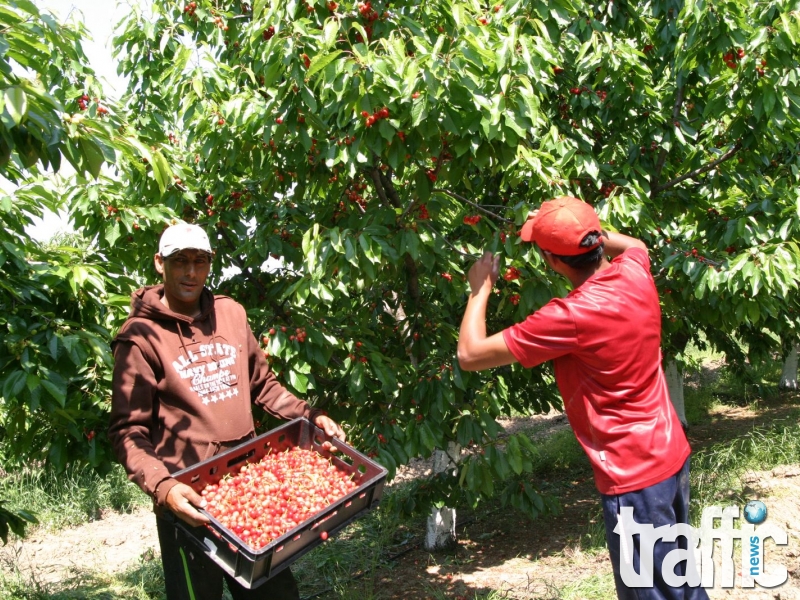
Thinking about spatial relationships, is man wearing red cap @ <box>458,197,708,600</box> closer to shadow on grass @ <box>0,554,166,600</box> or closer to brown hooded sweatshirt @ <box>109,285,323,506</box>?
brown hooded sweatshirt @ <box>109,285,323,506</box>

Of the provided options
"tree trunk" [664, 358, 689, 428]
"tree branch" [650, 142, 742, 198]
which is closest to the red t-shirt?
"tree branch" [650, 142, 742, 198]

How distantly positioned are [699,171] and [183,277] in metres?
3.50

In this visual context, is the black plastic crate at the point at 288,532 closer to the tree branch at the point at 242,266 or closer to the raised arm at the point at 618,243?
the raised arm at the point at 618,243

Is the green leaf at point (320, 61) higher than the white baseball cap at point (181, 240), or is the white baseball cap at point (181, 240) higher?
the green leaf at point (320, 61)

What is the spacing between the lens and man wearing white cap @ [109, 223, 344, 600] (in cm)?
224

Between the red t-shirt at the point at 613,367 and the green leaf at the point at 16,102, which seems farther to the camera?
the red t-shirt at the point at 613,367

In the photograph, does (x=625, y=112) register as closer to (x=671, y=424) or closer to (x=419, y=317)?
(x=419, y=317)

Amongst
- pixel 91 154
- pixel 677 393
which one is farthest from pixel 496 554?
pixel 91 154

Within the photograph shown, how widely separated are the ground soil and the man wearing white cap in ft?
7.52

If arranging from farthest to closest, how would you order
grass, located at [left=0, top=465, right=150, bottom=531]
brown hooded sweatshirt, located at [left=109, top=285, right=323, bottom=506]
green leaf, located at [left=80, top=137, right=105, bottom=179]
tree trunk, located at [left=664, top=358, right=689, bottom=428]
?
tree trunk, located at [left=664, top=358, right=689, bottom=428]
grass, located at [left=0, top=465, right=150, bottom=531]
brown hooded sweatshirt, located at [left=109, top=285, right=323, bottom=506]
green leaf, located at [left=80, top=137, right=105, bottom=179]

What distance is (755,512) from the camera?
4.65 meters

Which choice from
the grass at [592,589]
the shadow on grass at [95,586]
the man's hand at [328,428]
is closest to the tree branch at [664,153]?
the grass at [592,589]

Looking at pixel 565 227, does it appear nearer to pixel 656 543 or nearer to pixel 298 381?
pixel 656 543

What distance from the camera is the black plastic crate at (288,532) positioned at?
2.03m
